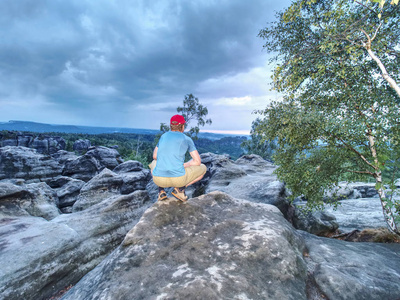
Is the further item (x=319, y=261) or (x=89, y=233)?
(x=89, y=233)

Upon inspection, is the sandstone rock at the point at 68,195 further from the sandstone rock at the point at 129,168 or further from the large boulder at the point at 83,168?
the large boulder at the point at 83,168

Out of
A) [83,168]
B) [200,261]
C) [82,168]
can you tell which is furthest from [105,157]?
Answer: [200,261]

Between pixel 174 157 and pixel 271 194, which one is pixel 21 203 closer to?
pixel 174 157

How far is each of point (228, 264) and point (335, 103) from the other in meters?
8.71

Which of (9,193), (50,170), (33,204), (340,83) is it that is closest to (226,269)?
(340,83)

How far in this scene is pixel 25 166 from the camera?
35.5 metres

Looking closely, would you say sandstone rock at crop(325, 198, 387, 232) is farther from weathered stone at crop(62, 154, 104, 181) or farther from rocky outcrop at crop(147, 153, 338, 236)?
weathered stone at crop(62, 154, 104, 181)

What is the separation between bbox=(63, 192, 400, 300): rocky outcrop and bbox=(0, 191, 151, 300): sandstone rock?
3.25 metres

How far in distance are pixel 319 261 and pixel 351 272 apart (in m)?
0.76

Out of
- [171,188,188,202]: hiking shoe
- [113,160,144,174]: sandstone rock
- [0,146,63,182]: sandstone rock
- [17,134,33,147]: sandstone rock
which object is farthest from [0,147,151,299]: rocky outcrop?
[17,134,33,147]: sandstone rock

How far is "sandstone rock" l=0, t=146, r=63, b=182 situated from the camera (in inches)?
1361

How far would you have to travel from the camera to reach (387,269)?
5586 mm

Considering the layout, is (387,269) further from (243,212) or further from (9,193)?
(9,193)

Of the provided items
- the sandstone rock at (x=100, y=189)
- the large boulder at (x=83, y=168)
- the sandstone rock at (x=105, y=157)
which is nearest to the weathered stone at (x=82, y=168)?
the large boulder at (x=83, y=168)
